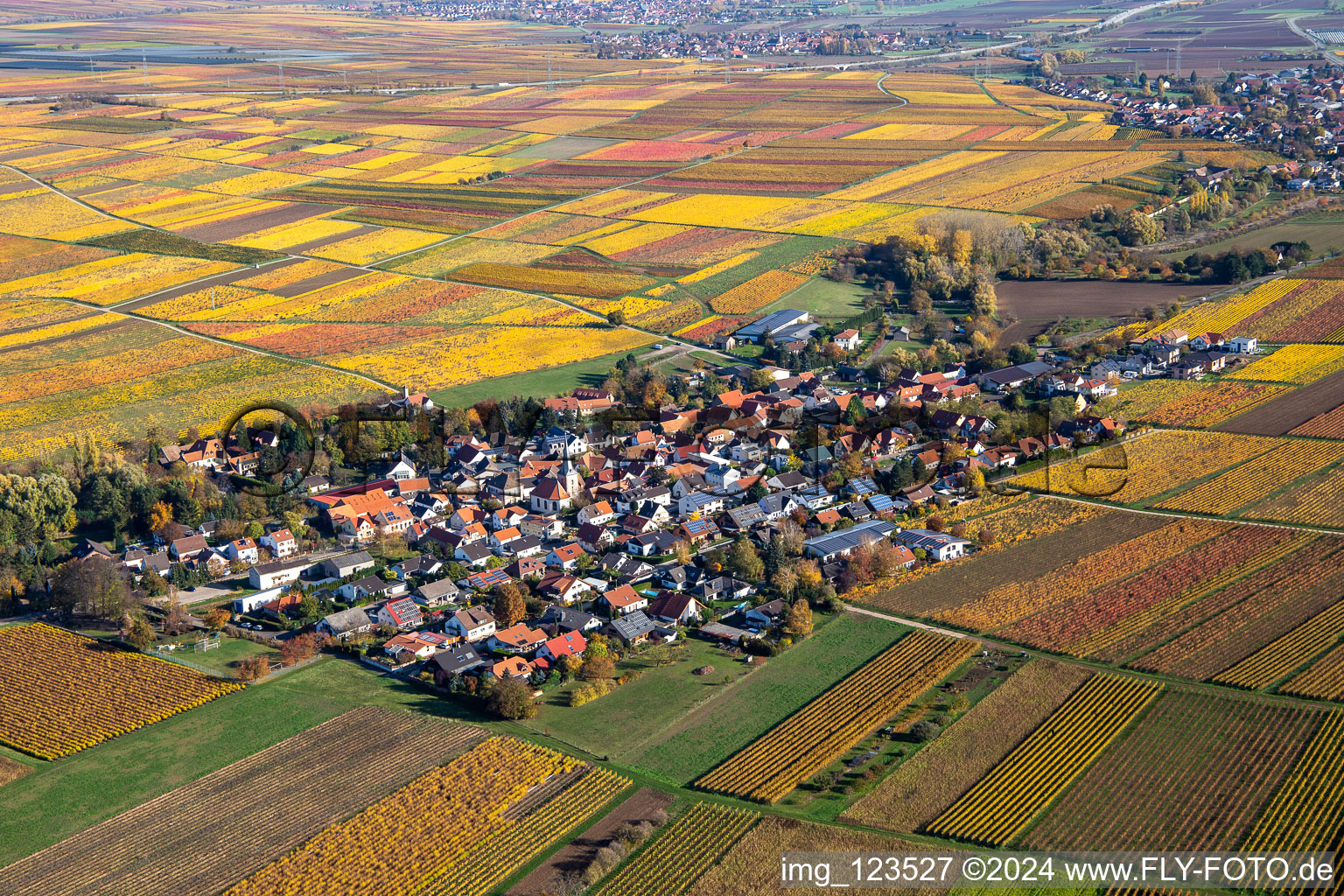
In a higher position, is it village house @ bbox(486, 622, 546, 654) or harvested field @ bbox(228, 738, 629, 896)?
village house @ bbox(486, 622, 546, 654)

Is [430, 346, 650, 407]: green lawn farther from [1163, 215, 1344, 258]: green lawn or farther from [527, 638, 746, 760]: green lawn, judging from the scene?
[1163, 215, 1344, 258]: green lawn

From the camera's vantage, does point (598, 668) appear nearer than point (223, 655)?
Yes

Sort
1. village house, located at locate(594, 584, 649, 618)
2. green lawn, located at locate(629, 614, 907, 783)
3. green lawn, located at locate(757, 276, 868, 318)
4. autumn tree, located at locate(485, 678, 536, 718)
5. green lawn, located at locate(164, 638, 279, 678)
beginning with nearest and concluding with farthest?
green lawn, located at locate(629, 614, 907, 783) < autumn tree, located at locate(485, 678, 536, 718) < green lawn, located at locate(164, 638, 279, 678) < village house, located at locate(594, 584, 649, 618) < green lawn, located at locate(757, 276, 868, 318)

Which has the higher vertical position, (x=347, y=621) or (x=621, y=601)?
(x=621, y=601)

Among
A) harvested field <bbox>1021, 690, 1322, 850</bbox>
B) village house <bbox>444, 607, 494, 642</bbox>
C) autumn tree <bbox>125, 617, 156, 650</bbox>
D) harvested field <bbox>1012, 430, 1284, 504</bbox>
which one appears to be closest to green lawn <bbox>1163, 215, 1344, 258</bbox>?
harvested field <bbox>1012, 430, 1284, 504</bbox>

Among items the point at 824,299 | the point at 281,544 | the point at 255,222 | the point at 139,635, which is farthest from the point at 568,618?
the point at 255,222

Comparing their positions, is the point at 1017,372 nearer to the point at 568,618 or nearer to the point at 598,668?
the point at 568,618

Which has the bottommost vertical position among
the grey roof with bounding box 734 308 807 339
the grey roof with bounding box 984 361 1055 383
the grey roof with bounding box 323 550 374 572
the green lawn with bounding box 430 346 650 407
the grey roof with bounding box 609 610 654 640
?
the grey roof with bounding box 609 610 654 640
